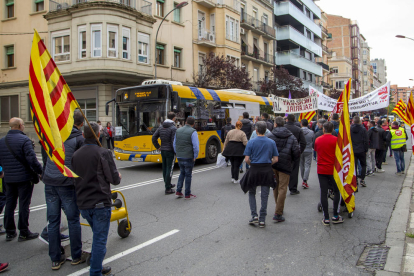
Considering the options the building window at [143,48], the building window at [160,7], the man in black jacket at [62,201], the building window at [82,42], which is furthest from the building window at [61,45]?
the man in black jacket at [62,201]

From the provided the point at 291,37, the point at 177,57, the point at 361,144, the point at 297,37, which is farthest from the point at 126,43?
the point at 297,37

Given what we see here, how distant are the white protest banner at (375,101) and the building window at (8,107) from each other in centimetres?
2332

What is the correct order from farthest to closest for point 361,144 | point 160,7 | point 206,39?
point 206,39, point 160,7, point 361,144

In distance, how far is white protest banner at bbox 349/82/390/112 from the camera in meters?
12.8

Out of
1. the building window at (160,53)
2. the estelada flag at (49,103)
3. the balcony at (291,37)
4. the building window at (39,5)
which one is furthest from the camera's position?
the balcony at (291,37)

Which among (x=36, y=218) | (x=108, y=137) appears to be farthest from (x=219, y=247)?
(x=108, y=137)

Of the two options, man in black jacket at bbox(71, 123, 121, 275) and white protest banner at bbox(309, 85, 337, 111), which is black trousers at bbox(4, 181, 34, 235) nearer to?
man in black jacket at bbox(71, 123, 121, 275)

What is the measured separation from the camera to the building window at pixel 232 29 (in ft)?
99.8

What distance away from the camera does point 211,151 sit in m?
13.8

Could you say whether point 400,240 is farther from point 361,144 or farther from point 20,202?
point 20,202

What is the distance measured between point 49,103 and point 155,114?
835 centimetres

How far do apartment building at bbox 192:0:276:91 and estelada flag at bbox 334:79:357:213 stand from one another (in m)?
23.2

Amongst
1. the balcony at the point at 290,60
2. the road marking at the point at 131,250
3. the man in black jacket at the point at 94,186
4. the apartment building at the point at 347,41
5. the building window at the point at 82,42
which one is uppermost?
the apartment building at the point at 347,41

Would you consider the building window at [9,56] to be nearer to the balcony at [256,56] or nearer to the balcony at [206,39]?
the balcony at [206,39]
